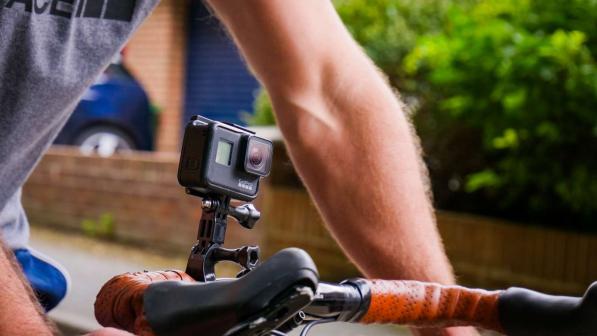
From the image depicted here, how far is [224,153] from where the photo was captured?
1.21 m

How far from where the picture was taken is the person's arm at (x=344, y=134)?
5.48ft

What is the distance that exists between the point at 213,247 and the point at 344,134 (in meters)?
0.64

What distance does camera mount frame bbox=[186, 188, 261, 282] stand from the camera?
3.81 feet

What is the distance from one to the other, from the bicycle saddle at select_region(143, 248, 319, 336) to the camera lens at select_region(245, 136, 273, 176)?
1.08 ft

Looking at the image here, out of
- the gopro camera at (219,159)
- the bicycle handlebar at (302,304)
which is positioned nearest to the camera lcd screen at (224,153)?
the gopro camera at (219,159)

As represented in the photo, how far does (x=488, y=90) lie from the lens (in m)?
6.22

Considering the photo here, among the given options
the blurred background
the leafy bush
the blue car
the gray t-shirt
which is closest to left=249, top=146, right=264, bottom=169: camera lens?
the gray t-shirt

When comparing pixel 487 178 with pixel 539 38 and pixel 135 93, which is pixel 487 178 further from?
pixel 135 93

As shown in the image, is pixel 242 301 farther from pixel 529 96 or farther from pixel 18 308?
pixel 529 96

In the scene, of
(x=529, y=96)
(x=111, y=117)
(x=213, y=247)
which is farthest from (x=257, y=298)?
(x=111, y=117)

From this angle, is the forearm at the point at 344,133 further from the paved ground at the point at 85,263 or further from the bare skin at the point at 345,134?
the paved ground at the point at 85,263

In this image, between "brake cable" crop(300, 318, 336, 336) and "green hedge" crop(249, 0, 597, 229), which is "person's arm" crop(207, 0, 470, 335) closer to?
"brake cable" crop(300, 318, 336, 336)

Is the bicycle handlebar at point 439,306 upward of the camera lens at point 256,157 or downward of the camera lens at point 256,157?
downward

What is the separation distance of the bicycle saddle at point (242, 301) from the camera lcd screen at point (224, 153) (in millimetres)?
289
